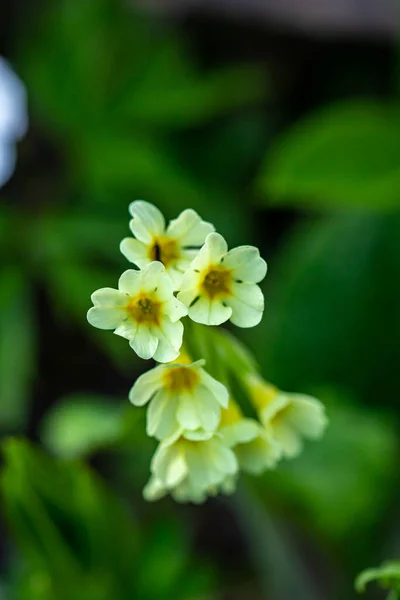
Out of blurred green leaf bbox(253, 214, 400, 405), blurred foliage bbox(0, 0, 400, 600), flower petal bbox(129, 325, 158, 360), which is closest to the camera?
flower petal bbox(129, 325, 158, 360)

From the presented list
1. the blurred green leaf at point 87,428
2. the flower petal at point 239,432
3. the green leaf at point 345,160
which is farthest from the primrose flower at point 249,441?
the green leaf at point 345,160

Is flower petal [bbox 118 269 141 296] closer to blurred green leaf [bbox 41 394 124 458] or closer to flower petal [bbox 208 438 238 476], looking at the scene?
flower petal [bbox 208 438 238 476]

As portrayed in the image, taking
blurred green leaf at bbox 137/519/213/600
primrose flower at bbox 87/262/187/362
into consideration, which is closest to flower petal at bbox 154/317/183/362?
primrose flower at bbox 87/262/187/362

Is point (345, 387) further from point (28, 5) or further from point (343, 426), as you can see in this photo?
point (28, 5)

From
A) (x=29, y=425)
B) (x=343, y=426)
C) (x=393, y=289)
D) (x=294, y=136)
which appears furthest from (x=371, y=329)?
(x=29, y=425)

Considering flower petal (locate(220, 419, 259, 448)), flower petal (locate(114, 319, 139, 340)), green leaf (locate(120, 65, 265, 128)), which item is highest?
green leaf (locate(120, 65, 265, 128))

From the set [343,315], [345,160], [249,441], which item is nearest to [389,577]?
[249,441]
